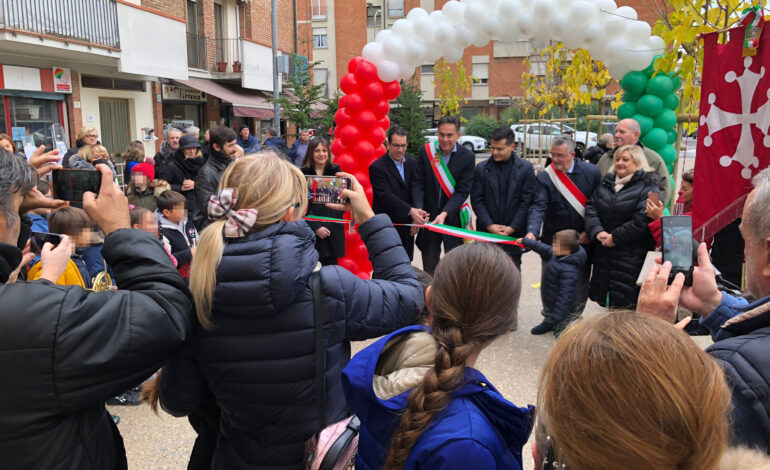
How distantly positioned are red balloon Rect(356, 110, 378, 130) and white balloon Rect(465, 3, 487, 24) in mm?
1524

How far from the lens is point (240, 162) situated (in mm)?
1886

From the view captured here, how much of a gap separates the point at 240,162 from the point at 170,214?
9.75 feet

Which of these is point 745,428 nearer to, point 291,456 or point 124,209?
point 291,456

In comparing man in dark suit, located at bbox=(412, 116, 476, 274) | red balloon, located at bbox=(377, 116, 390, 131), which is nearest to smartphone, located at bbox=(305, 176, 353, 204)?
man in dark suit, located at bbox=(412, 116, 476, 274)

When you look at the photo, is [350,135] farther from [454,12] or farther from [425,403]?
[425,403]

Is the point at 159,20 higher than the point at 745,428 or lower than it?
higher

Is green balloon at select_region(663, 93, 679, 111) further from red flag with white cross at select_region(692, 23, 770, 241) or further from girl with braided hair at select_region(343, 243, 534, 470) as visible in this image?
girl with braided hair at select_region(343, 243, 534, 470)

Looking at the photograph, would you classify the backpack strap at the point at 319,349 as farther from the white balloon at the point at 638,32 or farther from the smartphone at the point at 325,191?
the white balloon at the point at 638,32

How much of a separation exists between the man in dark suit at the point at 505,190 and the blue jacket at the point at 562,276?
1.20 feet

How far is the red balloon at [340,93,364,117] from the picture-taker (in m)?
6.68

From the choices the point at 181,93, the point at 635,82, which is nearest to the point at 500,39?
the point at 635,82

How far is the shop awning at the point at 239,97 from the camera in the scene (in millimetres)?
19566

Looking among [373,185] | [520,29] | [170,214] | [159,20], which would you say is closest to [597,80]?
[520,29]

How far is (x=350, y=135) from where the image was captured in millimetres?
6742
